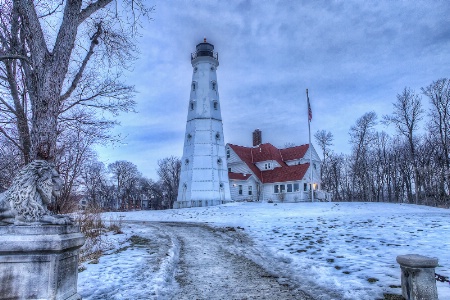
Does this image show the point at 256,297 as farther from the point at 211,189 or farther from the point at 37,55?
the point at 211,189

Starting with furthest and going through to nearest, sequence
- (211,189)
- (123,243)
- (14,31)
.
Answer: (211,189) < (123,243) < (14,31)

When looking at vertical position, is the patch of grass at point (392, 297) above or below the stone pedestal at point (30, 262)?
below

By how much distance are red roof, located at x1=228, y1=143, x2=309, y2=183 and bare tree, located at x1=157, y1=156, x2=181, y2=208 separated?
27.1 meters

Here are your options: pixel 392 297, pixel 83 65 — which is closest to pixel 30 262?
pixel 392 297

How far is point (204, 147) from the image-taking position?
3269 centimetres

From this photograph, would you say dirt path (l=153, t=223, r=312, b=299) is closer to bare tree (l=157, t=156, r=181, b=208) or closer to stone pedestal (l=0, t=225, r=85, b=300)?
stone pedestal (l=0, t=225, r=85, b=300)

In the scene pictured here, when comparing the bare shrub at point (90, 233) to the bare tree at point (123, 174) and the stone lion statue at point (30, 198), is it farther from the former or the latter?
the bare tree at point (123, 174)

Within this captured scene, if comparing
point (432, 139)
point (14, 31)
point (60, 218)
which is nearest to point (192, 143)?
point (14, 31)

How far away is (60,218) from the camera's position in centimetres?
366

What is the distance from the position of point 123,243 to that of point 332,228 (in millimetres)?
8565

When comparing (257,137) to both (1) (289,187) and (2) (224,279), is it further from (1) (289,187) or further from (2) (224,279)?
(2) (224,279)

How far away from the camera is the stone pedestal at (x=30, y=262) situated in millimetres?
3248

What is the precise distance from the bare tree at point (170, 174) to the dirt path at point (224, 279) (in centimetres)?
5810

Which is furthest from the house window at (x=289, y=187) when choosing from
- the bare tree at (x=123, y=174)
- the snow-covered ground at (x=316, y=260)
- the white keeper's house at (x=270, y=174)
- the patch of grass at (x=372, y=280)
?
the bare tree at (x=123, y=174)
